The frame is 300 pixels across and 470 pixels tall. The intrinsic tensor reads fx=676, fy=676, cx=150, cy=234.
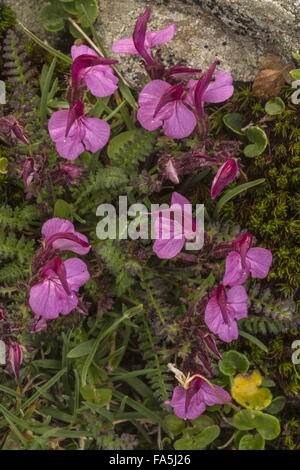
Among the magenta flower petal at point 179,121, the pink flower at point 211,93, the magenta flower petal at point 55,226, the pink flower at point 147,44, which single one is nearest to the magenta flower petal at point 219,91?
the pink flower at point 211,93

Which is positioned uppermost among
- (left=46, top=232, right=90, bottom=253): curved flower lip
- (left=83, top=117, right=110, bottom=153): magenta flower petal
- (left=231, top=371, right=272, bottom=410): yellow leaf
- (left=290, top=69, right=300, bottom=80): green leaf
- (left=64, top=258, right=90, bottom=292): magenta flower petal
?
(left=83, top=117, right=110, bottom=153): magenta flower petal

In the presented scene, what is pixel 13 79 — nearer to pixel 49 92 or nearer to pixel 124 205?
pixel 49 92

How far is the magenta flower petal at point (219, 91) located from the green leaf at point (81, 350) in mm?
1133

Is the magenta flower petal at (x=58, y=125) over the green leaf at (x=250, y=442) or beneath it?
over

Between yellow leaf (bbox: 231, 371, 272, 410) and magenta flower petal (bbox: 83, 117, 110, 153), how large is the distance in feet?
3.86

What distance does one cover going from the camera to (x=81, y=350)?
2865mm

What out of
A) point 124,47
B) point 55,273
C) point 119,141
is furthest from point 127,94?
point 55,273

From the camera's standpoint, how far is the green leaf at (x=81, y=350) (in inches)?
111

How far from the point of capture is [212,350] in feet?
8.57

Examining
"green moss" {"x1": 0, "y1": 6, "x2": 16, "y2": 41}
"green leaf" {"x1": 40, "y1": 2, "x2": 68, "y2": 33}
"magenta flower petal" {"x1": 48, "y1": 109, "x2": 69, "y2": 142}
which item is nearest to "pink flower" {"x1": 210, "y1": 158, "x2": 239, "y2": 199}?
"magenta flower petal" {"x1": 48, "y1": 109, "x2": 69, "y2": 142}

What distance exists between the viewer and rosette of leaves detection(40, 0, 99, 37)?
319 cm

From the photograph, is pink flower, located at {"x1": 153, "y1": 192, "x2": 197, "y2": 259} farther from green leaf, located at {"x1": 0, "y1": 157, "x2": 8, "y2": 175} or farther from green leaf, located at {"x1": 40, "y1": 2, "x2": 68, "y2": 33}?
green leaf, located at {"x1": 40, "y1": 2, "x2": 68, "y2": 33}

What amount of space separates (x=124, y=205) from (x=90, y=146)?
1.34 feet

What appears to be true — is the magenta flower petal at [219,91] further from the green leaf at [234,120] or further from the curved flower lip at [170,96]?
the green leaf at [234,120]
